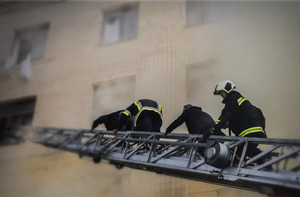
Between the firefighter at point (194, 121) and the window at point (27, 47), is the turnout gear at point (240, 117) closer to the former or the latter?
the firefighter at point (194, 121)

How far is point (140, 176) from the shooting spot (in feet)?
20.5

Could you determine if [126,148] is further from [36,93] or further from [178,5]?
[36,93]

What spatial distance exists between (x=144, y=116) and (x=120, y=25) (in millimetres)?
4350

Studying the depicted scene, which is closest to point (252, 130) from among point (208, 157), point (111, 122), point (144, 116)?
point (208, 157)

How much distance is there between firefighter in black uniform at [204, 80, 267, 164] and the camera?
3.84 meters

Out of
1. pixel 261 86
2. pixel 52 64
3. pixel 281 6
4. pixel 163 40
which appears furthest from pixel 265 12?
pixel 52 64

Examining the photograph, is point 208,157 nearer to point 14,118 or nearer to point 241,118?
point 241,118

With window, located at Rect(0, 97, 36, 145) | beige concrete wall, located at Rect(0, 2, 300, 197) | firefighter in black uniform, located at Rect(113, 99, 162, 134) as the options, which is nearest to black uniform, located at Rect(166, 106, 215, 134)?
firefighter in black uniform, located at Rect(113, 99, 162, 134)

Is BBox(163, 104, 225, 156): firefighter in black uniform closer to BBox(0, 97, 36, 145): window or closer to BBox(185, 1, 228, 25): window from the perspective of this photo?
BBox(185, 1, 228, 25): window

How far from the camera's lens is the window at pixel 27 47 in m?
9.23

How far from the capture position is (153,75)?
23.0 feet

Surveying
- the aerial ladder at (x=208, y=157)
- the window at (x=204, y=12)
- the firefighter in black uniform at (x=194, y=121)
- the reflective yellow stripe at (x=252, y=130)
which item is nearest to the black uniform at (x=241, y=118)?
the reflective yellow stripe at (x=252, y=130)

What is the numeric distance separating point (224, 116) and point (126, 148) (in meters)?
1.46

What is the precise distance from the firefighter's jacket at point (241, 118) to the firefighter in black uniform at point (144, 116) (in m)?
1.15
